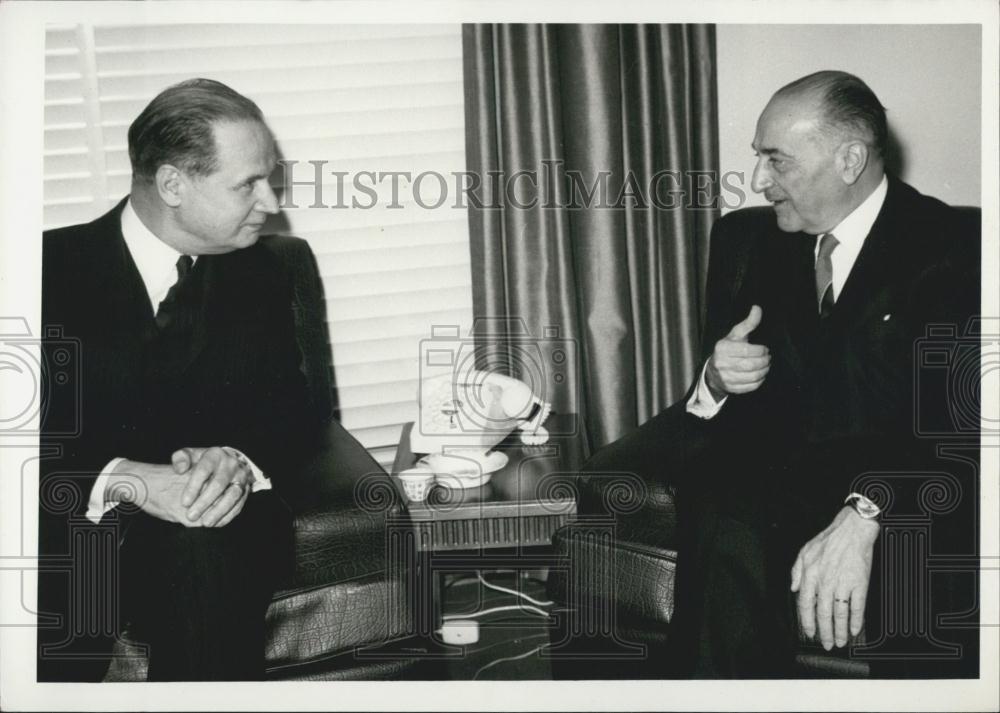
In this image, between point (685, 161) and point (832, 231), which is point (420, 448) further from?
point (832, 231)

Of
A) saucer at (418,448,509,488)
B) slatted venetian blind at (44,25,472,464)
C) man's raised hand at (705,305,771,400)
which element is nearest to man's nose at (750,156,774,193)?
man's raised hand at (705,305,771,400)

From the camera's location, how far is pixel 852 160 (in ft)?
5.51

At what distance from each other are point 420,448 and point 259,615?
0.46 meters

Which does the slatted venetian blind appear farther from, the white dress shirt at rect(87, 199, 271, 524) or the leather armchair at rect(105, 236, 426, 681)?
the leather armchair at rect(105, 236, 426, 681)

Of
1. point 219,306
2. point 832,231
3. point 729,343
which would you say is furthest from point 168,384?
point 832,231

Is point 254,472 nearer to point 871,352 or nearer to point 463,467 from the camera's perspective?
point 463,467

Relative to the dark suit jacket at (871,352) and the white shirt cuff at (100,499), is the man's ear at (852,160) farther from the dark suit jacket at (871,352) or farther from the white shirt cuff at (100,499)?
the white shirt cuff at (100,499)

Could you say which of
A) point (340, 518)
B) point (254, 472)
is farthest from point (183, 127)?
point (340, 518)

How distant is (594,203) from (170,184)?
840 mm

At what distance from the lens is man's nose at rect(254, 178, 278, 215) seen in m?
1.70

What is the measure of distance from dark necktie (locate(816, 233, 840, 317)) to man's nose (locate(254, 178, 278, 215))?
1.06 m

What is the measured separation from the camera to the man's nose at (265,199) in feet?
5.57

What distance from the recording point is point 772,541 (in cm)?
159

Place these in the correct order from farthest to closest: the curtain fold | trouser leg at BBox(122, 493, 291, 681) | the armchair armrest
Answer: the curtain fold, the armchair armrest, trouser leg at BBox(122, 493, 291, 681)
